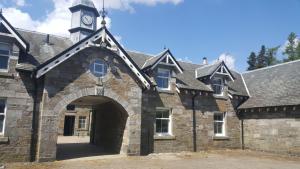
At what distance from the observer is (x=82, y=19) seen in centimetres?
2719

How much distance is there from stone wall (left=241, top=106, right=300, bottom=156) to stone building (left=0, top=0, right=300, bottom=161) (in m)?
0.07

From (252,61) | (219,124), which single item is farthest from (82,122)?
(252,61)

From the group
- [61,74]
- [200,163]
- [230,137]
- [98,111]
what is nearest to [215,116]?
[230,137]

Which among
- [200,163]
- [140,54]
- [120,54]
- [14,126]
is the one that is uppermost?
[140,54]

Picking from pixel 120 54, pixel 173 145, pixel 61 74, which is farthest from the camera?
pixel 173 145

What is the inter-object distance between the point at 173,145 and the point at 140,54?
8.38 m

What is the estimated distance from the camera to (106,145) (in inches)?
817

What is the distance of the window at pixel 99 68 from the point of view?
16452mm

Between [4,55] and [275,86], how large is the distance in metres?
20.1

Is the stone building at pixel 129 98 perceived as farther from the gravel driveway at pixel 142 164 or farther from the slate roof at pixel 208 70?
the gravel driveway at pixel 142 164

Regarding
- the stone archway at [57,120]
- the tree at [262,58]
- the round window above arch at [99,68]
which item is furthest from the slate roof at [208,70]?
the tree at [262,58]

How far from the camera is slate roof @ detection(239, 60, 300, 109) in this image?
2019 centimetres

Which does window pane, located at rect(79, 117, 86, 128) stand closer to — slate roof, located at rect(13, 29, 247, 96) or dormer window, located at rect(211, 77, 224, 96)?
slate roof, located at rect(13, 29, 247, 96)

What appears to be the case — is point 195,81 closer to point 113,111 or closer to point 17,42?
point 113,111
